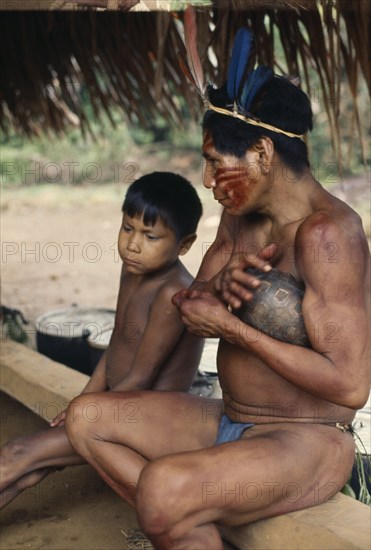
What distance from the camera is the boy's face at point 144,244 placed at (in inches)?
123

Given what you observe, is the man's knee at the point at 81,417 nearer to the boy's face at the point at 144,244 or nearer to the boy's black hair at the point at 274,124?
the boy's face at the point at 144,244

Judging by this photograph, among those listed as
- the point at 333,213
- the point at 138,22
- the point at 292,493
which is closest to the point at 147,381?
the point at 292,493

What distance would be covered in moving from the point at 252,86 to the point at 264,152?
211 mm

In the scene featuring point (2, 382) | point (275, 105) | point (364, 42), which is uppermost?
point (364, 42)

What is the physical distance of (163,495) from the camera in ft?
7.64

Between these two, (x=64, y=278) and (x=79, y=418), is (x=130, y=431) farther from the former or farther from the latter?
(x=64, y=278)

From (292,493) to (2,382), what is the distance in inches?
85.9

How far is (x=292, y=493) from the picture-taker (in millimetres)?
2488

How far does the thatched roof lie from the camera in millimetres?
3443

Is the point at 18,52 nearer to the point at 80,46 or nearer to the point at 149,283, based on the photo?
the point at 80,46

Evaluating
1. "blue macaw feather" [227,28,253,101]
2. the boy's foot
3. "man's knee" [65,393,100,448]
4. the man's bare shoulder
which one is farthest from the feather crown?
the boy's foot

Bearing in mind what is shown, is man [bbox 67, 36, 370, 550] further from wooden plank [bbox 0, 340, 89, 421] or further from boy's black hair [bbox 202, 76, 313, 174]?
wooden plank [bbox 0, 340, 89, 421]

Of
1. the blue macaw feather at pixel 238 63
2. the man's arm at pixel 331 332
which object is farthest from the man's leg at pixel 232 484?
the blue macaw feather at pixel 238 63

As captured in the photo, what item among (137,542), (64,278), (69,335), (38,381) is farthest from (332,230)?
(64,278)
